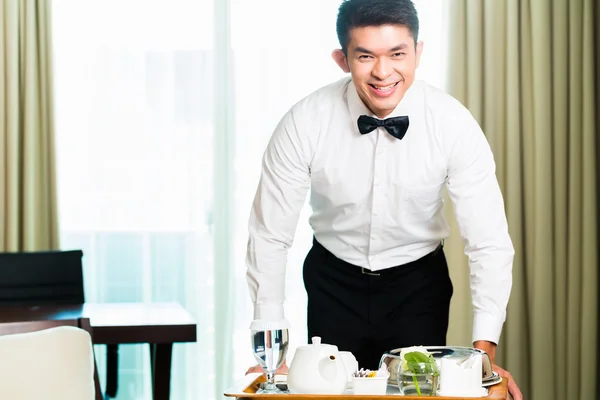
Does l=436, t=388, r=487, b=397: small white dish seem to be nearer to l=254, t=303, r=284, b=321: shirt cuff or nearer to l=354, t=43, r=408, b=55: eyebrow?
l=254, t=303, r=284, b=321: shirt cuff

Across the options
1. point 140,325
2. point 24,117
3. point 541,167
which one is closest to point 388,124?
point 140,325

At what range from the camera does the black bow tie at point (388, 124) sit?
2.16 meters

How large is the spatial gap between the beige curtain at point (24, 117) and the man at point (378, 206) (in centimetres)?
198

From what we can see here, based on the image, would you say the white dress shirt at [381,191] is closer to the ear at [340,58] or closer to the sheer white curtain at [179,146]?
the ear at [340,58]

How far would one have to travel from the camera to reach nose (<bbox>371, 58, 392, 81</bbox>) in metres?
1.91

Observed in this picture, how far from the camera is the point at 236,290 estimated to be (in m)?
4.04

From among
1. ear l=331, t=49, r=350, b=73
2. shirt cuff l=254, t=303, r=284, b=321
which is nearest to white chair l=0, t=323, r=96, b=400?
shirt cuff l=254, t=303, r=284, b=321

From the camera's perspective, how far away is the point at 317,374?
1.45 metres

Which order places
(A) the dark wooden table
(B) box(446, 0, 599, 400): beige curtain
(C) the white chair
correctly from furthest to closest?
1. (B) box(446, 0, 599, 400): beige curtain
2. (A) the dark wooden table
3. (C) the white chair

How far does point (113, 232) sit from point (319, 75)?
1175mm

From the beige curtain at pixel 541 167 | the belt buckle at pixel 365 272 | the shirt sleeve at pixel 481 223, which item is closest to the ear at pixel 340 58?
the shirt sleeve at pixel 481 223

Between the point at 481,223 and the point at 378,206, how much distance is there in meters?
0.28

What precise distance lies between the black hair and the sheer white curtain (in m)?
1.99

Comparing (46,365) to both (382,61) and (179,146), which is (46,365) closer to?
(382,61)
